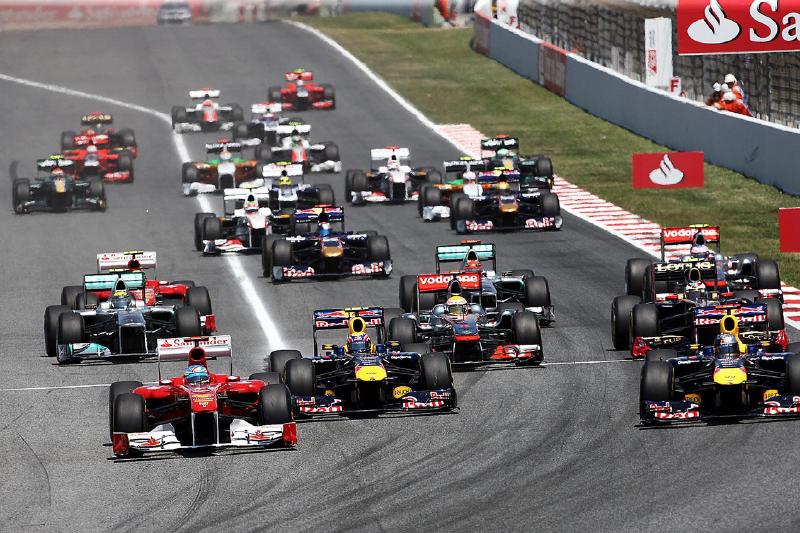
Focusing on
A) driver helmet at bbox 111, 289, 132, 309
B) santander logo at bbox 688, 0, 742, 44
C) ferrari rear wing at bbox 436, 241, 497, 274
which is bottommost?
ferrari rear wing at bbox 436, 241, 497, 274

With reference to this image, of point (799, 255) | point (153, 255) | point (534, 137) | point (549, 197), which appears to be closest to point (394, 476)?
point (153, 255)

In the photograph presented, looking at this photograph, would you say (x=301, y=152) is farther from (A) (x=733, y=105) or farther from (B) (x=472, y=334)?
(B) (x=472, y=334)

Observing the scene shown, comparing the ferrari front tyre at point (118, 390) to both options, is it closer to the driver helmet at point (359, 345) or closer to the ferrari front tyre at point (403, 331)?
the driver helmet at point (359, 345)

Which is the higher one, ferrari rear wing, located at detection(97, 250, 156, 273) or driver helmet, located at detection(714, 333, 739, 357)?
driver helmet, located at detection(714, 333, 739, 357)

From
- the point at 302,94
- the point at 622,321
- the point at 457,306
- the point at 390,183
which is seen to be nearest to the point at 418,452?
the point at 457,306

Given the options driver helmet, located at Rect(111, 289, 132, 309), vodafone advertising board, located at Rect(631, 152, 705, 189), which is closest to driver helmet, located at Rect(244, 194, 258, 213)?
vodafone advertising board, located at Rect(631, 152, 705, 189)

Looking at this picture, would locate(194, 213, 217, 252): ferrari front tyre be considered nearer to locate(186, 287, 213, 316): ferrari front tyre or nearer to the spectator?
locate(186, 287, 213, 316): ferrari front tyre

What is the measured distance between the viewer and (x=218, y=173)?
5038cm

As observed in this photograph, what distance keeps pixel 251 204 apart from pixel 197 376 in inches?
674

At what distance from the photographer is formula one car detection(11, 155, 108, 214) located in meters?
47.8

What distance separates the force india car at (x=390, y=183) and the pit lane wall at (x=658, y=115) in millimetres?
7918

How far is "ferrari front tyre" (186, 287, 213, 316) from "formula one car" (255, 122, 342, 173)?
73.6ft

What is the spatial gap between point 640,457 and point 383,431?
360 cm

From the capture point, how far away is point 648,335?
86.9 feet
